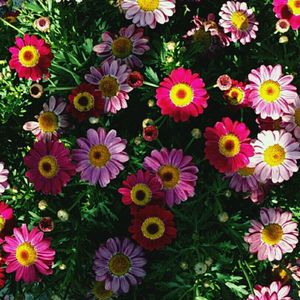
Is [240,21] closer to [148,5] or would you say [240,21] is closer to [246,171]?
[148,5]

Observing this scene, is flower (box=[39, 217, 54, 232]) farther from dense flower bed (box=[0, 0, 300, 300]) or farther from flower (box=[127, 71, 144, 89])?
flower (box=[127, 71, 144, 89])

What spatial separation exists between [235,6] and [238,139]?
61cm

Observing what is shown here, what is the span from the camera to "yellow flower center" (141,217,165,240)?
192 cm

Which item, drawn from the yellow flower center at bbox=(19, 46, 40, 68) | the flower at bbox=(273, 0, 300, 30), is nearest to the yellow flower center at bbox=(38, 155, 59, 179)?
the yellow flower center at bbox=(19, 46, 40, 68)

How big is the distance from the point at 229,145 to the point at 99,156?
0.47m

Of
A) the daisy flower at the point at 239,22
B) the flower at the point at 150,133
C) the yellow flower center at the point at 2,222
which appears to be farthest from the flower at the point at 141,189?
the daisy flower at the point at 239,22

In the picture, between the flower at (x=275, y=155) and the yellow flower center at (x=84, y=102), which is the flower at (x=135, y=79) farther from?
the flower at (x=275, y=155)

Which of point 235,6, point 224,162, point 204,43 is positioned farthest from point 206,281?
point 235,6

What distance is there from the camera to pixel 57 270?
2.13 metres

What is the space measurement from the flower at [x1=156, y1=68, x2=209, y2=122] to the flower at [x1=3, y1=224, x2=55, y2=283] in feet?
2.09

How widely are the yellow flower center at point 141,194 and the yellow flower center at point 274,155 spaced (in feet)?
1.46

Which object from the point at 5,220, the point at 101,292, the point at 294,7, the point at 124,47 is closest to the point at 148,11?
the point at 124,47

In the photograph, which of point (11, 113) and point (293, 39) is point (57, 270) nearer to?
point (11, 113)

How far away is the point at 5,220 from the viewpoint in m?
2.04
